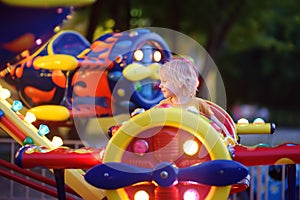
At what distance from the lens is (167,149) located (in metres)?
4.82

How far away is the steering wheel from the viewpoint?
15.5 feet

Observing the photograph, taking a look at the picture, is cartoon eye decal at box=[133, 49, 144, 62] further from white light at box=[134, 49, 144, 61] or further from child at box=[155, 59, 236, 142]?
child at box=[155, 59, 236, 142]

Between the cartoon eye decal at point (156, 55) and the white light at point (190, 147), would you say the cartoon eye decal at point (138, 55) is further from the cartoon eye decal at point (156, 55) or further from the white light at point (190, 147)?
the white light at point (190, 147)

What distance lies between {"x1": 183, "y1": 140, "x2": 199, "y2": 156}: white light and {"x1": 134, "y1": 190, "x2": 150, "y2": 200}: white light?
37 cm

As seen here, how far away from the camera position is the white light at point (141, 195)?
4.86 metres

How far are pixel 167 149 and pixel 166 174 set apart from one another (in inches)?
8.8

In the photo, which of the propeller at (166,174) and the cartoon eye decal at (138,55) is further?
the cartoon eye decal at (138,55)

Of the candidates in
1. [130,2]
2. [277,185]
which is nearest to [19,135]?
[277,185]

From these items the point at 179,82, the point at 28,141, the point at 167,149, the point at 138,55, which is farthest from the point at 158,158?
the point at 138,55

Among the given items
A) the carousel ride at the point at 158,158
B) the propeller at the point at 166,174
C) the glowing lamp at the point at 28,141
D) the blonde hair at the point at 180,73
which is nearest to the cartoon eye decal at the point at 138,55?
the carousel ride at the point at 158,158

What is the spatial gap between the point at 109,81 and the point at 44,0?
14.8 feet

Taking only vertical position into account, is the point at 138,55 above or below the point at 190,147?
above

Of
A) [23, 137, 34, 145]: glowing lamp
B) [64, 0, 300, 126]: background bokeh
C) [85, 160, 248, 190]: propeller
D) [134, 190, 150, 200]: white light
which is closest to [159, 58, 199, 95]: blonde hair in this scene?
[85, 160, 248, 190]: propeller

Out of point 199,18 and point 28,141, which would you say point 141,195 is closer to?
point 28,141
